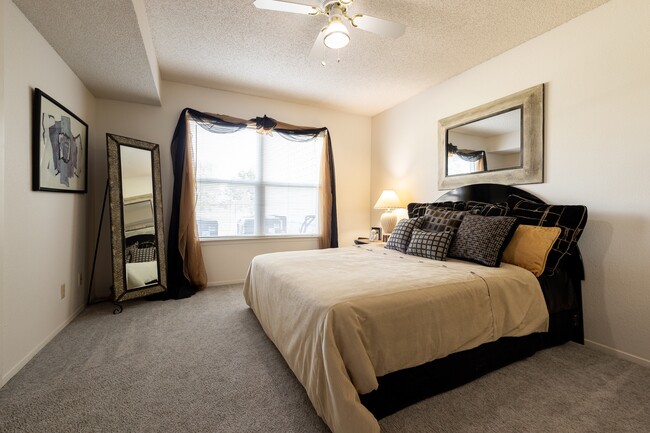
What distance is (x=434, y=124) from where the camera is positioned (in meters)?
3.52

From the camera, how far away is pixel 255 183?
3.97 m

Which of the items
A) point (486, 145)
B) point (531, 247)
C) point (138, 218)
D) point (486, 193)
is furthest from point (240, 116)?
point (531, 247)

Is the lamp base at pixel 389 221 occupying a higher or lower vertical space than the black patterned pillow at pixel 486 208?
lower

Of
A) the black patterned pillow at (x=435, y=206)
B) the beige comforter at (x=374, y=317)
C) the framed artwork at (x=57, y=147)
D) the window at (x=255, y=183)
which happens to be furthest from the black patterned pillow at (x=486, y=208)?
the framed artwork at (x=57, y=147)

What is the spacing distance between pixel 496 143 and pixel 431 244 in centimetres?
133

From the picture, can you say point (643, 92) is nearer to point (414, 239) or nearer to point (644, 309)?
point (644, 309)

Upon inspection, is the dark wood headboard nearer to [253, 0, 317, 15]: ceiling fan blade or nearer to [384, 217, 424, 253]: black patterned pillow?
[384, 217, 424, 253]: black patterned pillow

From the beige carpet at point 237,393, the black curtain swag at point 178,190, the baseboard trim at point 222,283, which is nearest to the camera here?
the beige carpet at point 237,393

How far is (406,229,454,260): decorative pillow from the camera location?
2.35 meters

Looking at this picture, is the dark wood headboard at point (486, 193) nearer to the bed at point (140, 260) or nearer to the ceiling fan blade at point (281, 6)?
the ceiling fan blade at point (281, 6)

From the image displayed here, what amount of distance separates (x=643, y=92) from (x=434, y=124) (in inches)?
71.6

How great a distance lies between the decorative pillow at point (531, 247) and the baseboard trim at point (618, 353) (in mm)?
759

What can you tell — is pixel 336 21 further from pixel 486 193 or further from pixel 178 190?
pixel 178 190

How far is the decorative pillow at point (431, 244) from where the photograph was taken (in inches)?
92.5
